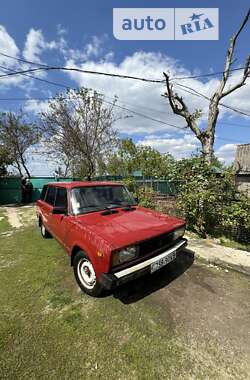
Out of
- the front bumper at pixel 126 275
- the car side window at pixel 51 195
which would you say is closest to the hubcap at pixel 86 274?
the front bumper at pixel 126 275

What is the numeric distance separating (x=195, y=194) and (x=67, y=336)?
14.9 ft

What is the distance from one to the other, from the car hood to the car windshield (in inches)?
8.4

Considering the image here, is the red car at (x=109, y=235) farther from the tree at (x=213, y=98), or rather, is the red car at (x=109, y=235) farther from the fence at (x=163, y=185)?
the tree at (x=213, y=98)

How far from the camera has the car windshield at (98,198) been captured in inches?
143

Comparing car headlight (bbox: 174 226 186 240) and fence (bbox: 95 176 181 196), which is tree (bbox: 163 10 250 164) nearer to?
fence (bbox: 95 176 181 196)

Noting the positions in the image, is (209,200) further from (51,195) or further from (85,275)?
(51,195)

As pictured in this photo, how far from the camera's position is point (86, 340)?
2.23 m

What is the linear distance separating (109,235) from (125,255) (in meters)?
0.34

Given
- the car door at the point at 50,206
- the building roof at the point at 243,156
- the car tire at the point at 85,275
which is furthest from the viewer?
the building roof at the point at 243,156

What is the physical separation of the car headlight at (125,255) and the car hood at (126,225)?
0.09 m

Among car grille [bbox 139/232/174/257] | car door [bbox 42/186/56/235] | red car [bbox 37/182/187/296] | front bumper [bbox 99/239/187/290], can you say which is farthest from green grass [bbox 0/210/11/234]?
car grille [bbox 139/232/174/257]

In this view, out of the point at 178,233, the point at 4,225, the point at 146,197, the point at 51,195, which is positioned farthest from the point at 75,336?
the point at 4,225

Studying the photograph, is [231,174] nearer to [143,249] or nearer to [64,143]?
[143,249]

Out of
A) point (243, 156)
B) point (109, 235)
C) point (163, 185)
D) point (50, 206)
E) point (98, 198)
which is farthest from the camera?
point (243, 156)
